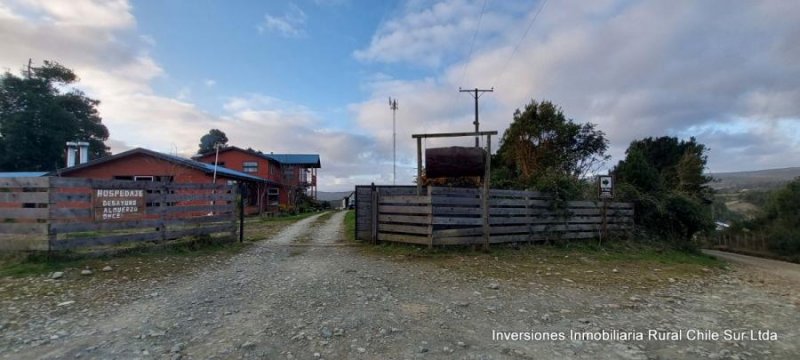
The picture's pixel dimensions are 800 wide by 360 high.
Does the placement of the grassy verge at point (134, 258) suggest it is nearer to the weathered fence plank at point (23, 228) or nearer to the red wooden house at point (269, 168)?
the weathered fence plank at point (23, 228)

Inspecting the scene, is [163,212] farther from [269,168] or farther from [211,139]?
[211,139]

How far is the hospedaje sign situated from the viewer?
7395 millimetres

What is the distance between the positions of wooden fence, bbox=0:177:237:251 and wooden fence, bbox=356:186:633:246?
4214mm

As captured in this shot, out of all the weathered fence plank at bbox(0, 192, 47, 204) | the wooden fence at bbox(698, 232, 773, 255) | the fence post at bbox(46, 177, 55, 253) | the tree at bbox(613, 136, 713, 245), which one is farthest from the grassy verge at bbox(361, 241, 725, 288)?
the wooden fence at bbox(698, 232, 773, 255)

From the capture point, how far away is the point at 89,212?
7277 mm

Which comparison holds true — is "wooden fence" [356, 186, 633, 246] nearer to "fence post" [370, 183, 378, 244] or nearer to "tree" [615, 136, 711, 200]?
"fence post" [370, 183, 378, 244]

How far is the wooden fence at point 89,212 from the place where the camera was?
668 cm

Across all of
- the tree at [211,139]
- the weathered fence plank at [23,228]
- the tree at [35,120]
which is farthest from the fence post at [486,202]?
the tree at [211,139]

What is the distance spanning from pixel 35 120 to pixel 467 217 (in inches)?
1827

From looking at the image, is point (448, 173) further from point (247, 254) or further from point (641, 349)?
point (641, 349)

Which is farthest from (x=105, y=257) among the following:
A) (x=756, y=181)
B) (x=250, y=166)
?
(x=756, y=181)

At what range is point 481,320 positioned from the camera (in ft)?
13.6

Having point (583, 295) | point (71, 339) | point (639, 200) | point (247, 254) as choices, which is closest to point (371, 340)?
point (71, 339)

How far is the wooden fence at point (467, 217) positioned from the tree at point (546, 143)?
21.8 feet
